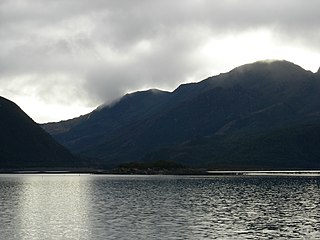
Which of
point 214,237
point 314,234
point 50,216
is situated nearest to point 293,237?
point 314,234

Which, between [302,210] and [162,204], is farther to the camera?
[162,204]

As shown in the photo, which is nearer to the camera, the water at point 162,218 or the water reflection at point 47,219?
the water at point 162,218

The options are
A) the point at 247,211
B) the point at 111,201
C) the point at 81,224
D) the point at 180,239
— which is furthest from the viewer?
the point at 111,201

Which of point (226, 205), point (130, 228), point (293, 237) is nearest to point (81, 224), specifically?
point (130, 228)

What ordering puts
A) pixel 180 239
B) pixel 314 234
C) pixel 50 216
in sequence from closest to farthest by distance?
pixel 180 239, pixel 314 234, pixel 50 216

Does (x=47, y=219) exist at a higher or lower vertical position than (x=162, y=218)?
higher

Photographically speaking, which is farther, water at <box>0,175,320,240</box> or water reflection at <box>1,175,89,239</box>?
water reflection at <box>1,175,89,239</box>

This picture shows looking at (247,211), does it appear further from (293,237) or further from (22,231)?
(22,231)

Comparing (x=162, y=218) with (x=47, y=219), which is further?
(x=47, y=219)

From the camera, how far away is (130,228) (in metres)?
86.7

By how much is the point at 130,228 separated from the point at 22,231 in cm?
1710

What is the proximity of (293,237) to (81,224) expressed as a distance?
3643cm

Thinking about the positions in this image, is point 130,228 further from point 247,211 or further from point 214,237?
point 247,211

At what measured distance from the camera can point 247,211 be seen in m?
116
